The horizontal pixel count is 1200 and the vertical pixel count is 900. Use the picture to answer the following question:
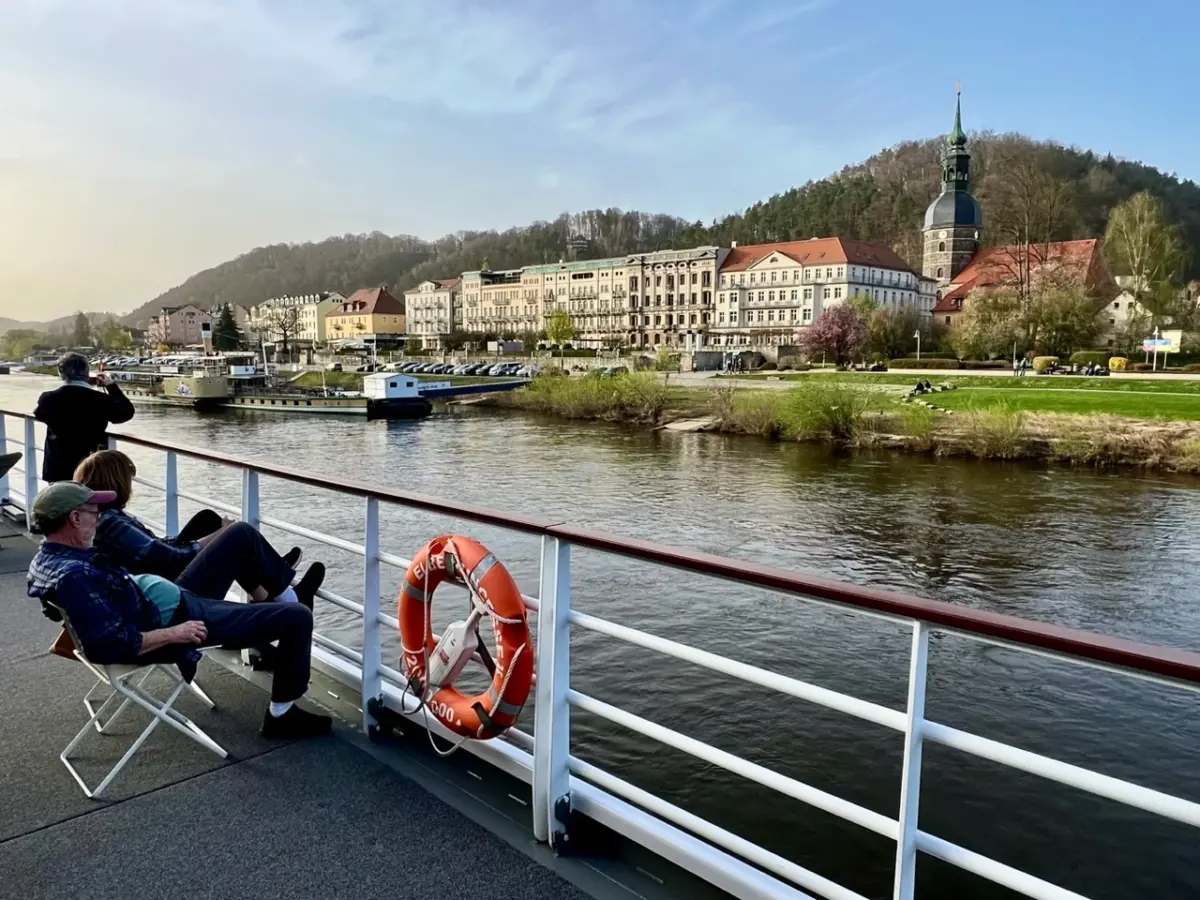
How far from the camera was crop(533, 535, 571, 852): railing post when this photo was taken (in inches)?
104

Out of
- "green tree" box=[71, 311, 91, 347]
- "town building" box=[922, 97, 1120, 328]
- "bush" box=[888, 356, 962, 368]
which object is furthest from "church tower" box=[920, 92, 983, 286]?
"green tree" box=[71, 311, 91, 347]

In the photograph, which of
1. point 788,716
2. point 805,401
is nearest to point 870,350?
point 805,401

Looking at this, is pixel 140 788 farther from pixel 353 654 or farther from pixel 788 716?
pixel 788 716

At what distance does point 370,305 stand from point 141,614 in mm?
135507

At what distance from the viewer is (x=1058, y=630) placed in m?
1.64

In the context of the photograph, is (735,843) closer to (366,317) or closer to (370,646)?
(370,646)

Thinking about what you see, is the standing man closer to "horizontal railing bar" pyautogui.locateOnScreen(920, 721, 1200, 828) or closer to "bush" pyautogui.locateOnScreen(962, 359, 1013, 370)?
"horizontal railing bar" pyautogui.locateOnScreen(920, 721, 1200, 828)

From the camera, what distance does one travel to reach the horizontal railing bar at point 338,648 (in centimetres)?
383

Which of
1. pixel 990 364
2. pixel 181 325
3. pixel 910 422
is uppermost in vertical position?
pixel 181 325

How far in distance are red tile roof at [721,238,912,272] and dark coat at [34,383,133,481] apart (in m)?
95.1

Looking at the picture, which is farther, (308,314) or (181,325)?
(181,325)

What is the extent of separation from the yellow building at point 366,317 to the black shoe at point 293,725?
429ft

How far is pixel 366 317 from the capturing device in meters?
132

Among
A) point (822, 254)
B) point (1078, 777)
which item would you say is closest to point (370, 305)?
point (822, 254)
